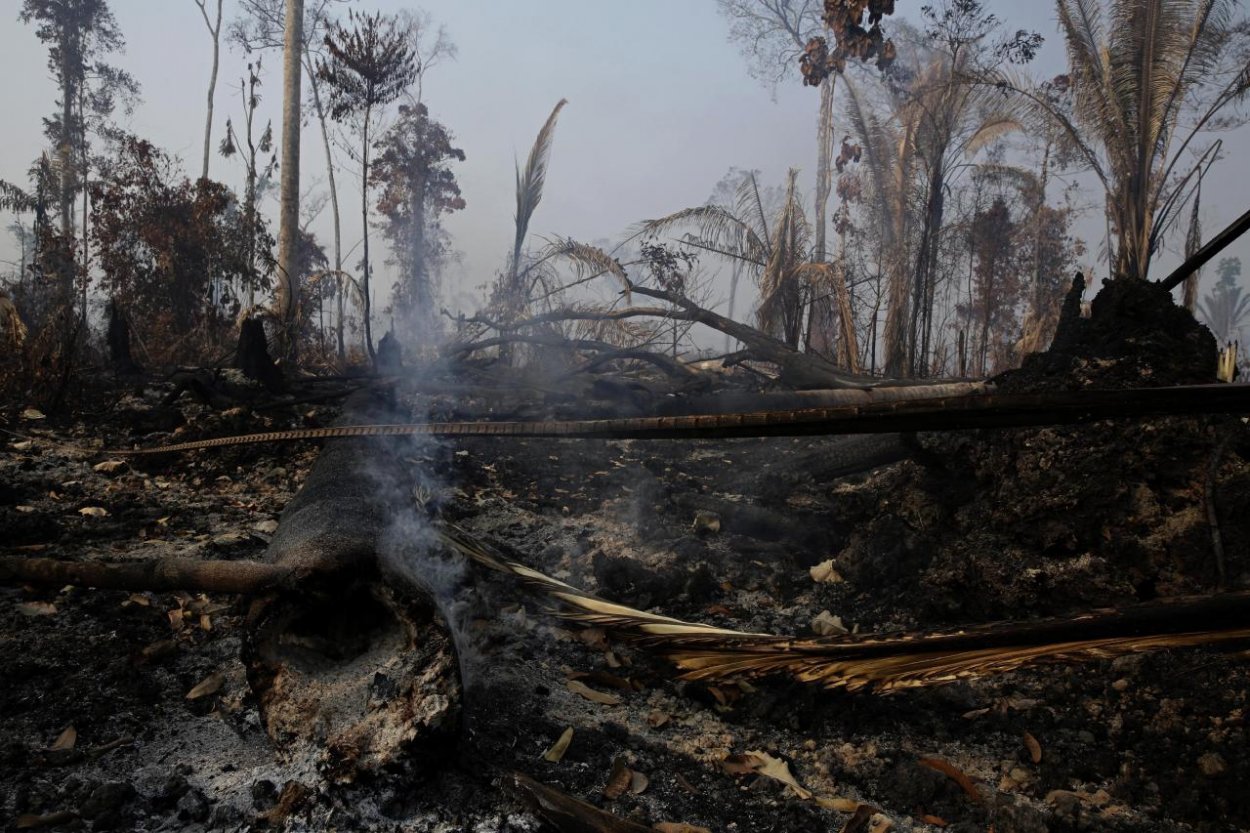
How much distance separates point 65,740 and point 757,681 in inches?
71.0

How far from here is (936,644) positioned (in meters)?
1.19

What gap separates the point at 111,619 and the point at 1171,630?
269 cm

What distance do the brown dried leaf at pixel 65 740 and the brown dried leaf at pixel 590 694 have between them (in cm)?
124

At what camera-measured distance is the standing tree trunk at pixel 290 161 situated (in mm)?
10820

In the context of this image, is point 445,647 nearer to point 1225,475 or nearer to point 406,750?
point 406,750

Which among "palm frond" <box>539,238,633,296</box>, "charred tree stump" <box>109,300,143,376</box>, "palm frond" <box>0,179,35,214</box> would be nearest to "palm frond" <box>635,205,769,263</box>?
"palm frond" <box>539,238,633,296</box>

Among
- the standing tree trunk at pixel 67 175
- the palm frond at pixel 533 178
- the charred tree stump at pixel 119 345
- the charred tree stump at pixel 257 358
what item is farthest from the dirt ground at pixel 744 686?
the standing tree trunk at pixel 67 175

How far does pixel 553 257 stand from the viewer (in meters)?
9.31

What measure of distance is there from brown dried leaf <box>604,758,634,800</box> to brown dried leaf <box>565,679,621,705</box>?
1.03 feet

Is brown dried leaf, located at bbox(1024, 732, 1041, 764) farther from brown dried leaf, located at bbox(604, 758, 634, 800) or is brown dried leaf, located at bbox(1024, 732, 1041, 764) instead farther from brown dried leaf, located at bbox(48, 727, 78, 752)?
brown dried leaf, located at bbox(48, 727, 78, 752)

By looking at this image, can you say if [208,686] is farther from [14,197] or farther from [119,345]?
[14,197]

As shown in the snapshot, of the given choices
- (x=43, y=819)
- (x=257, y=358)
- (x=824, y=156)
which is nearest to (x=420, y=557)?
(x=43, y=819)

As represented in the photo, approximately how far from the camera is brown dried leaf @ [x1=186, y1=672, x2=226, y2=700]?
1848mm

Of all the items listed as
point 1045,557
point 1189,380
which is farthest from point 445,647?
point 1189,380
